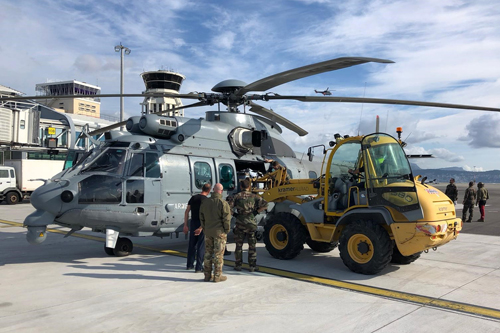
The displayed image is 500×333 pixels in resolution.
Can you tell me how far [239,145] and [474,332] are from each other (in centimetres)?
684

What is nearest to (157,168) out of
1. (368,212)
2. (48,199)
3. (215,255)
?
(48,199)

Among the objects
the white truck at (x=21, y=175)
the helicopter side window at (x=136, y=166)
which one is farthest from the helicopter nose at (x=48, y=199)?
the white truck at (x=21, y=175)

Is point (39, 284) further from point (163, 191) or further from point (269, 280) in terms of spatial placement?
point (269, 280)

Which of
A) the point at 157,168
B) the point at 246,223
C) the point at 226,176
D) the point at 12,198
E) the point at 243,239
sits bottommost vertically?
the point at 243,239

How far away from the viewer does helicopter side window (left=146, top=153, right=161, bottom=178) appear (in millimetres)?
7986

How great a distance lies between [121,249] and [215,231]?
9.79 feet

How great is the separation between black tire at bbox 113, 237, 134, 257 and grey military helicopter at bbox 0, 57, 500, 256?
0.07ft

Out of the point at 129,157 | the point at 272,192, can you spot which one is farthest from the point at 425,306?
the point at 129,157

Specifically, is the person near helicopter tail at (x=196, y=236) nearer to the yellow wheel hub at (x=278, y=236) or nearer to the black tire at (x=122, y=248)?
the yellow wheel hub at (x=278, y=236)

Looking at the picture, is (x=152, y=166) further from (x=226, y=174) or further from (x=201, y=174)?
(x=226, y=174)

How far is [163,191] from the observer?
809 centimetres

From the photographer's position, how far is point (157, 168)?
319 inches

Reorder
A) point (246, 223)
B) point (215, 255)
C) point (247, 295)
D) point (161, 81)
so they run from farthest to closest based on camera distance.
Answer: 1. point (161, 81)
2. point (246, 223)
3. point (215, 255)
4. point (247, 295)

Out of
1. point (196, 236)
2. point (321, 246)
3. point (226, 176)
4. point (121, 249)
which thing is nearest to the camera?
point (196, 236)
